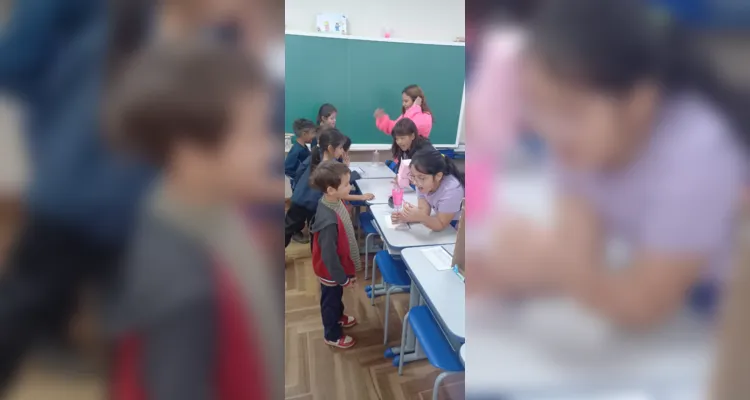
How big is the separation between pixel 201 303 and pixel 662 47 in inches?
16.3

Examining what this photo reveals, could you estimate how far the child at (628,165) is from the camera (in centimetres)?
31

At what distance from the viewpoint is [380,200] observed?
2459 mm

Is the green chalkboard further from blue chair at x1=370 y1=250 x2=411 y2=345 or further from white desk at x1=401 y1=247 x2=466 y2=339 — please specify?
white desk at x1=401 y1=247 x2=466 y2=339

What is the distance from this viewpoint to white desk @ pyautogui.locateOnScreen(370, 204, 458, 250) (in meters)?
1.74

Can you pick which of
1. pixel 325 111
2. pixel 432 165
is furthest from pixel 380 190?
pixel 325 111

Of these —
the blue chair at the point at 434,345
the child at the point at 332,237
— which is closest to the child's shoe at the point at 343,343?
the child at the point at 332,237

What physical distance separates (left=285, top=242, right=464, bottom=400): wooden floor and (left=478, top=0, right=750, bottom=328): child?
1212 mm

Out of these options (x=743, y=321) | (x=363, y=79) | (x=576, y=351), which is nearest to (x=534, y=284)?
(x=576, y=351)

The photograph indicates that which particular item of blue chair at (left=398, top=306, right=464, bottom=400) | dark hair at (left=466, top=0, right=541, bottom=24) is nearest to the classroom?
blue chair at (left=398, top=306, right=464, bottom=400)

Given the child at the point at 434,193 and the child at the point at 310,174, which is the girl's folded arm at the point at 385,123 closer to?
the child at the point at 310,174

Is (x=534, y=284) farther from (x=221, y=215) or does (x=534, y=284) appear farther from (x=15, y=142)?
(x=15, y=142)

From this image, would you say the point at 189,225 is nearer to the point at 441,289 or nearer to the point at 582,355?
the point at 582,355

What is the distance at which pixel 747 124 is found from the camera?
314 mm

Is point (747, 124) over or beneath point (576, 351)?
over
